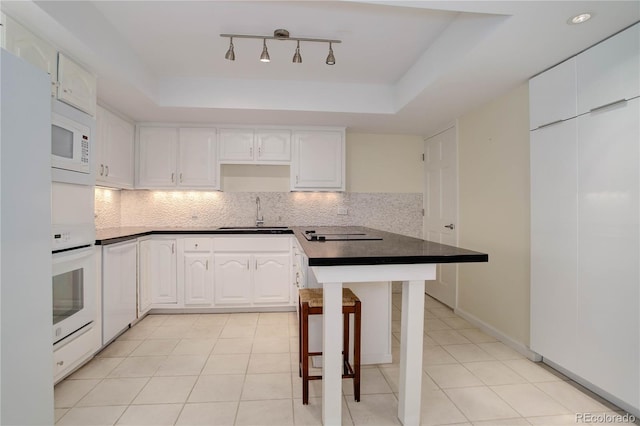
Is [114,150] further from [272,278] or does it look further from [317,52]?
[317,52]

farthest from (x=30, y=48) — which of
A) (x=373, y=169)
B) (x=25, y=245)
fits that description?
(x=373, y=169)

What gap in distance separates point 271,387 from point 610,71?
2791 millimetres

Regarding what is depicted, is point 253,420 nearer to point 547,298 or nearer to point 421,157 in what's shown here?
point 547,298

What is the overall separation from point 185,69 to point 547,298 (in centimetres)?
352

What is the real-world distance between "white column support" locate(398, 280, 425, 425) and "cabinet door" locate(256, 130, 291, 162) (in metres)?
2.49

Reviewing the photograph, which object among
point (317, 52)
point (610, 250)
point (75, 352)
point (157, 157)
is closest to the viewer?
point (610, 250)

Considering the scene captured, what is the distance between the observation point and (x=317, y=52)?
8.32 ft

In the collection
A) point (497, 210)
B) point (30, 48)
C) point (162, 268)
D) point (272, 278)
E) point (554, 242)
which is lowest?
point (272, 278)

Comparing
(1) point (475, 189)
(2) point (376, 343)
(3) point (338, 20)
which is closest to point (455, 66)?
(3) point (338, 20)

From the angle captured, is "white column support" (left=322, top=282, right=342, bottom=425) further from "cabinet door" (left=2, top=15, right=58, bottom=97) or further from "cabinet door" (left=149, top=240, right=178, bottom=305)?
"cabinet door" (left=149, top=240, right=178, bottom=305)

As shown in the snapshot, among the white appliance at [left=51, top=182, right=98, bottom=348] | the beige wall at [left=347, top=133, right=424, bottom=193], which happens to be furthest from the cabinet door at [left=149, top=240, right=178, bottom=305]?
the beige wall at [left=347, top=133, right=424, bottom=193]

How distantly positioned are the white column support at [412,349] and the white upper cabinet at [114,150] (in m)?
2.88

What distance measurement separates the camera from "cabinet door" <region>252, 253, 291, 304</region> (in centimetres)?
340

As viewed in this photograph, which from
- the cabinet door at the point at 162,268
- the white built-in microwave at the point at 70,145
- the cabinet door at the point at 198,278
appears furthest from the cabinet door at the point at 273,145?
the white built-in microwave at the point at 70,145
